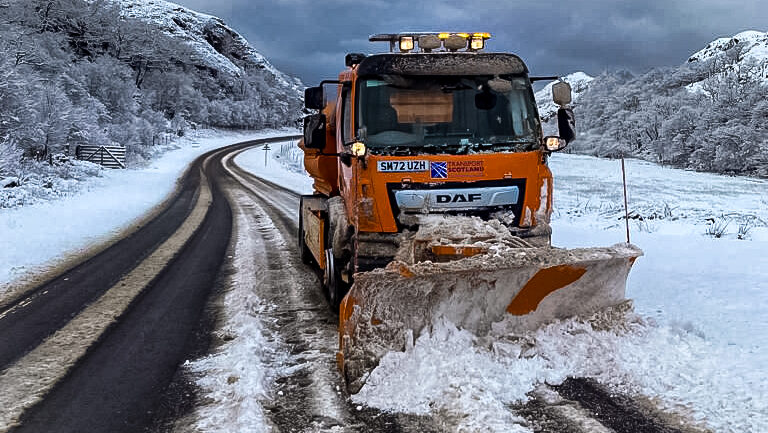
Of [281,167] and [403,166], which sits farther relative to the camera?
[281,167]

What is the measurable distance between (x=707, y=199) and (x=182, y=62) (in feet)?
257

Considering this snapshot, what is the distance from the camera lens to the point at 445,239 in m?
4.42

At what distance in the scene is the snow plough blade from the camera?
3.86 meters

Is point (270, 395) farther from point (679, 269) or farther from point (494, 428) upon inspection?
point (679, 269)

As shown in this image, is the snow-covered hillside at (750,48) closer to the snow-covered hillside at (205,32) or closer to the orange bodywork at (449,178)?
the orange bodywork at (449,178)

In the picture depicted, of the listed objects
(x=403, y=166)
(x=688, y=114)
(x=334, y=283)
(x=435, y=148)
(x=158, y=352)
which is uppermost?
(x=688, y=114)

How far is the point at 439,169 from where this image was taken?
4766 millimetres

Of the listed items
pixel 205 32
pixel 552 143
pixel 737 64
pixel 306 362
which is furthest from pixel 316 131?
pixel 205 32

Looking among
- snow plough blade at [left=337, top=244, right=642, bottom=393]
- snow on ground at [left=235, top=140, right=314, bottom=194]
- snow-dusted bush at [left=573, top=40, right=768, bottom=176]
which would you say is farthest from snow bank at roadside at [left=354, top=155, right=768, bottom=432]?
snow-dusted bush at [left=573, top=40, right=768, bottom=176]

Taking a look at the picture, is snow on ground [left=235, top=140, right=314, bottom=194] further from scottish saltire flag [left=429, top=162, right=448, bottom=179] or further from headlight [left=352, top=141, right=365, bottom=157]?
scottish saltire flag [left=429, top=162, right=448, bottom=179]

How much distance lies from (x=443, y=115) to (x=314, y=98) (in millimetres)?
1930

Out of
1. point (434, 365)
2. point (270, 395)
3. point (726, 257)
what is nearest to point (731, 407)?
point (434, 365)

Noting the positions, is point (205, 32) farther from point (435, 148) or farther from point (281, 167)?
point (435, 148)

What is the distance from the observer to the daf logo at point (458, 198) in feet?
15.6
